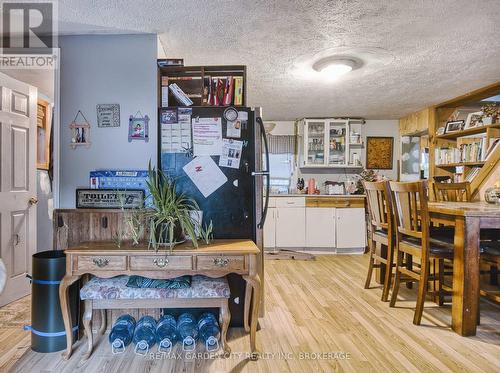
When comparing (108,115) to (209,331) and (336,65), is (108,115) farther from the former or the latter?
(336,65)

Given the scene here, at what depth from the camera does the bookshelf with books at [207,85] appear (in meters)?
2.54

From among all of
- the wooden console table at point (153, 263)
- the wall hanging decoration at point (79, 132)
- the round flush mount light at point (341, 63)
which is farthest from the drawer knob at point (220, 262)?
the round flush mount light at point (341, 63)

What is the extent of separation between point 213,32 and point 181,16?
0.32m

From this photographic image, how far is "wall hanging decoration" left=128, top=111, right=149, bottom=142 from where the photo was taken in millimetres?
2467

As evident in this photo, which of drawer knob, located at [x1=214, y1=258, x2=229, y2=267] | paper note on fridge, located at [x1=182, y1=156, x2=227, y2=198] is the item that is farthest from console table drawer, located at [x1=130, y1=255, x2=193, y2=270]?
paper note on fridge, located at [x1=182, y1=156, x2=227, y2=198]

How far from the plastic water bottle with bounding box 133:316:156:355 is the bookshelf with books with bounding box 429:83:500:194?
4114mm

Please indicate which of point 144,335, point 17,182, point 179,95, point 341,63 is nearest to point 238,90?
point 179,95

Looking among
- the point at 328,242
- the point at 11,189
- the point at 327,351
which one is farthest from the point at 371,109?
the point at 11,189

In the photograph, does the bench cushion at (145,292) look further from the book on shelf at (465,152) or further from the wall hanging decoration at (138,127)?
the book on shelf at (465,152)

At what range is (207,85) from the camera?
2.58 m

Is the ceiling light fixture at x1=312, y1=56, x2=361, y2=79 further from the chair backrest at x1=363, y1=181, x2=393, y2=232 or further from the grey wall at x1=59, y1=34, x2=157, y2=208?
the grey wall at x1=59, y1=34, x2=157, y2=208

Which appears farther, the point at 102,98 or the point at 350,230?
the point at 350,230

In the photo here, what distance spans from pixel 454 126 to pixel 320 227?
2382 millimetres

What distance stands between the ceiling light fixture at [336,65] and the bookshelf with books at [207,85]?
37.6 inches
